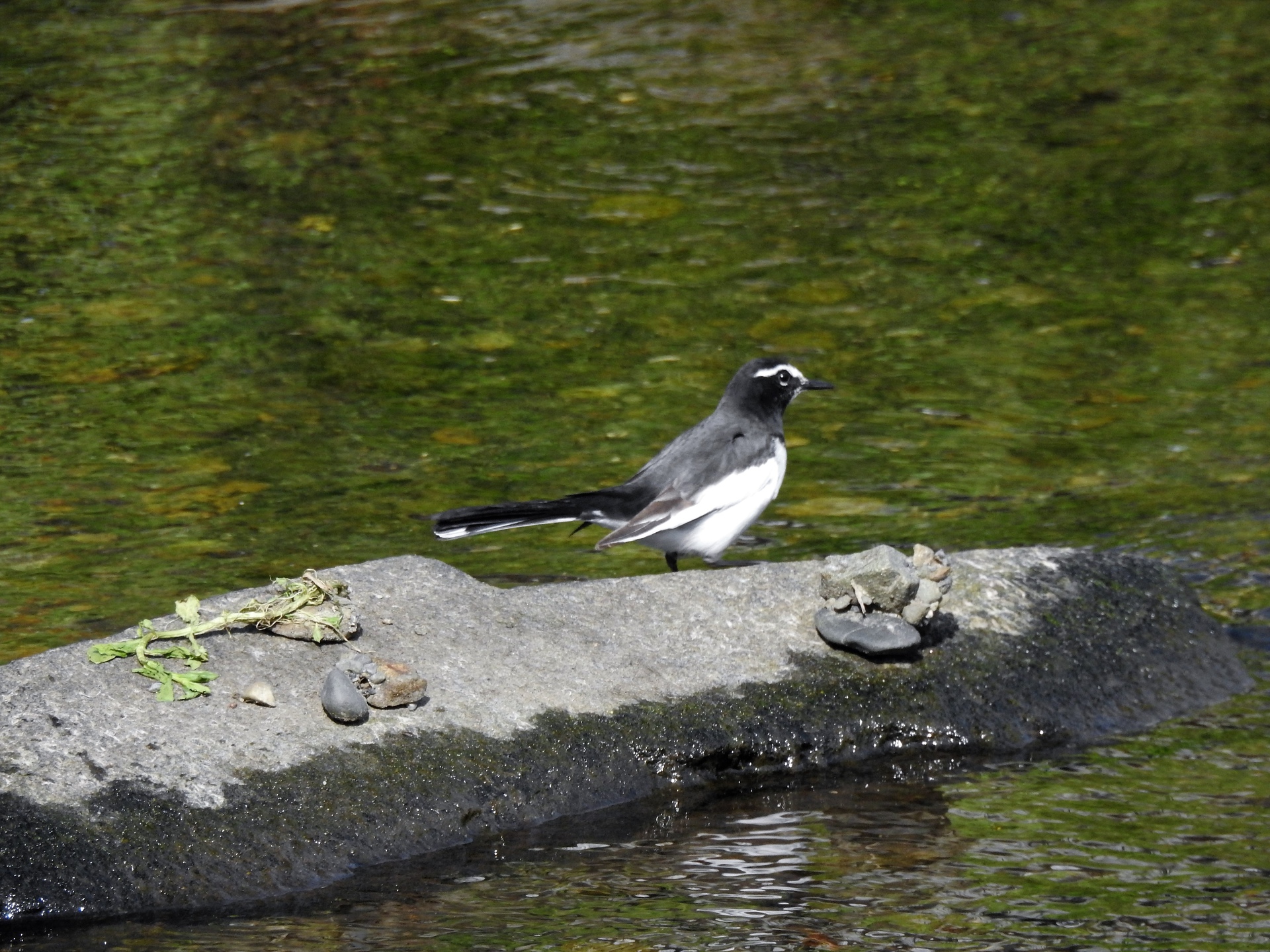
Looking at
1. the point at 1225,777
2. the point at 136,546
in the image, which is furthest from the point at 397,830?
the point at 136,546

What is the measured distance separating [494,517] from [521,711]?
1469mm

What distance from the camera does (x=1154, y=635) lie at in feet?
24.1

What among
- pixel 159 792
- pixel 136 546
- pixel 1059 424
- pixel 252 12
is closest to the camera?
pixel 159 792

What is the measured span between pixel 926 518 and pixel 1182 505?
4.38 feet

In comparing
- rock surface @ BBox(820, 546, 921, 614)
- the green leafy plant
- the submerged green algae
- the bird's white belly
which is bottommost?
the submerged green algae

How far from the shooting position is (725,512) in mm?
7785

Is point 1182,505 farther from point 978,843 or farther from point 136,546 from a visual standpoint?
point 136,546

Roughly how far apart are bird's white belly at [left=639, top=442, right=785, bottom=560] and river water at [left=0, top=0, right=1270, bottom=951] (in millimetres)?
1053

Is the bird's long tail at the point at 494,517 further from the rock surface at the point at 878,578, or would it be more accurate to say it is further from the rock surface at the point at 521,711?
the rock surface at the point at 878,578

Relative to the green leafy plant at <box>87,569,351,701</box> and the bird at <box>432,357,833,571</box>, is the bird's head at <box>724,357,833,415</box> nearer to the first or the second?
the bird at <box>432,357,833,571</box>

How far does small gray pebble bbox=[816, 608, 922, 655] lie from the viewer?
6.60 meters

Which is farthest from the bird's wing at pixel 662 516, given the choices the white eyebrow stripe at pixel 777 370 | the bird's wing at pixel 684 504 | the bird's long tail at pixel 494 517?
the white eyebrow stripe at pixel 777 370

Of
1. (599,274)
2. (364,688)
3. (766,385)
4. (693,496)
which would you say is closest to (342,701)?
A: (364,688)

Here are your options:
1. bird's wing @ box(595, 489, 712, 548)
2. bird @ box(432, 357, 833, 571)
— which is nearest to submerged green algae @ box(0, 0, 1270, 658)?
bird @ box(432, 357, 833, 571)
